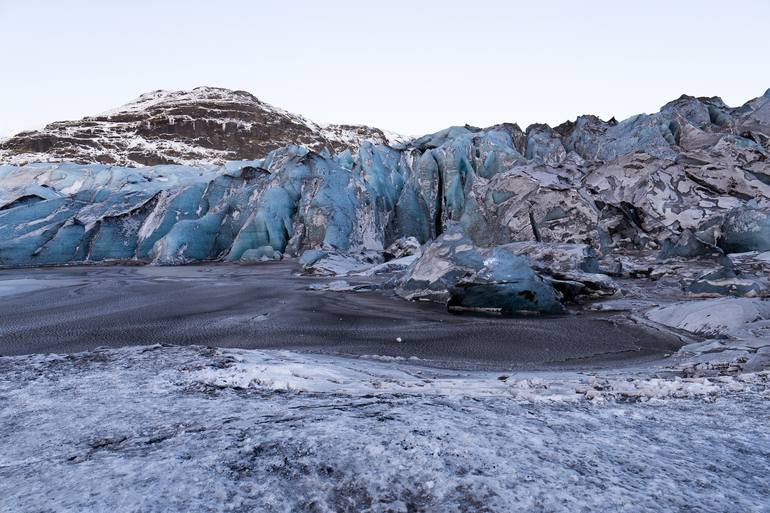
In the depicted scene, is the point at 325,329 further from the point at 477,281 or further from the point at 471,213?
the point at 471,213

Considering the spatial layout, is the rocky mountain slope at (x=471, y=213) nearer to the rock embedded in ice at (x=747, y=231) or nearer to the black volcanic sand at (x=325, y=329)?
the rock embedded in ice at (x=747, y=231)

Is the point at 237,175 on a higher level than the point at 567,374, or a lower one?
higher

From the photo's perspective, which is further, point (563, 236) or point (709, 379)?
point (563, 236)

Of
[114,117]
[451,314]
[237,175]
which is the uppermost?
[114,117]

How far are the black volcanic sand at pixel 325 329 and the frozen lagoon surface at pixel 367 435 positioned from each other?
330 millimetres

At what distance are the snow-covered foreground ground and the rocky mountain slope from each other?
3.62 metres

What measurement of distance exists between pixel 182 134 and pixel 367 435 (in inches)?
2723

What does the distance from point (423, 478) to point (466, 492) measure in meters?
0.11

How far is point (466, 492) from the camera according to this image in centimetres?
109

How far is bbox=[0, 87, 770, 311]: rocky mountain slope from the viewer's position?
6660mm

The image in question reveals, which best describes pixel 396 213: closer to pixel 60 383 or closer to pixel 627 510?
pixel 60 383

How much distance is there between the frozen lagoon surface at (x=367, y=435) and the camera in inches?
42.4

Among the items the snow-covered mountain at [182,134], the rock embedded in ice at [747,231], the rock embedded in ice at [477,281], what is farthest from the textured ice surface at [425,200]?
the snow-covered mountain at [182,134]

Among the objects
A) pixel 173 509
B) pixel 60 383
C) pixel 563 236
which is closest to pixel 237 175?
pixel 563 236
